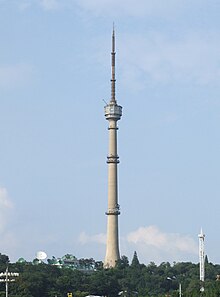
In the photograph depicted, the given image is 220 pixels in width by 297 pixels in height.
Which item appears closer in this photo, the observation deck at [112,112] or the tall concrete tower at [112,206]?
the tall concrete tower at [112,206]

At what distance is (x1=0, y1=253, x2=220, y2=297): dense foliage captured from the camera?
315 feet

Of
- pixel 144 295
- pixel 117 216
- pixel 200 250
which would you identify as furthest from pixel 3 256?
pixel 200 250

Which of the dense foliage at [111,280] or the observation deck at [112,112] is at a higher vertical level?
the observation deck at [112,112]

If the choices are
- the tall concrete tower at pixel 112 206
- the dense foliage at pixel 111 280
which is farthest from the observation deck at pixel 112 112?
the dense foliage at pixel 111 280

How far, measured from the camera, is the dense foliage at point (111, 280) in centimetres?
9594

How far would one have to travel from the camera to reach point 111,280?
358 ft

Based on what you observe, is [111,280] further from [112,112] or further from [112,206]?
[112,112]

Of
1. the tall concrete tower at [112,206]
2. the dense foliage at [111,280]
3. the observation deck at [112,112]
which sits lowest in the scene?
the dense foliage at [111,280]

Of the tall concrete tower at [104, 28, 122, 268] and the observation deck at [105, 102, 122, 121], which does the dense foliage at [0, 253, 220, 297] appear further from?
the observation deck at [105, 102, 122, 121]

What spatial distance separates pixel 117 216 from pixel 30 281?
28236mm

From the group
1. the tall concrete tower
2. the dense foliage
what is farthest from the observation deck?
the dense foliage

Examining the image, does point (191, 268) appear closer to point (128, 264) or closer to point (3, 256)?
point (128, 264)

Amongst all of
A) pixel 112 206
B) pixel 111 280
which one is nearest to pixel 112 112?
pixel 112 206

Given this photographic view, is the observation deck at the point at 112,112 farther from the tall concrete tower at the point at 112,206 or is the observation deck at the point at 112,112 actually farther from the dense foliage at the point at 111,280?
the dense foliage at the point at 111,280
